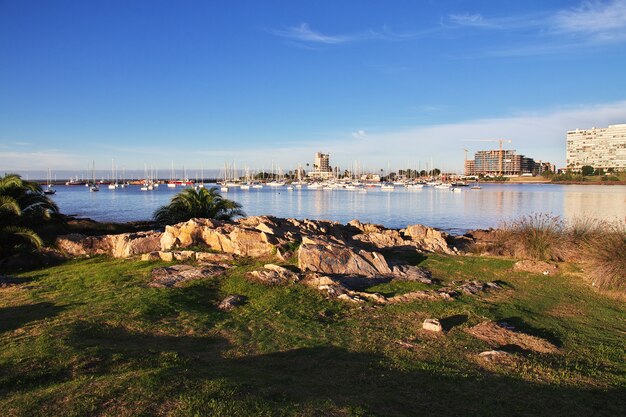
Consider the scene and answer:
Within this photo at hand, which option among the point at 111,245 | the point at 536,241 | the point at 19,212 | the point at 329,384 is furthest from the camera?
the point at 19,212

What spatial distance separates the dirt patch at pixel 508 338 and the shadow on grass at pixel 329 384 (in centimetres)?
181

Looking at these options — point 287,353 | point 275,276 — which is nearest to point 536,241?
point 275,276

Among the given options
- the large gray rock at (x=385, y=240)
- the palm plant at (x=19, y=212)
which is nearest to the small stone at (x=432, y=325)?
the large gray rock at (x=385, y=240)

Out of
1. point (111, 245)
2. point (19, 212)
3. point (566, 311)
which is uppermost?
point (19, 212)

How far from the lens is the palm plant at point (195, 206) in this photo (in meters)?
25.5

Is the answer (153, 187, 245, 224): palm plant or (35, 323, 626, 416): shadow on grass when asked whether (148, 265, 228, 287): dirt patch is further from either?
(153, 187, 245, 224): palm plant

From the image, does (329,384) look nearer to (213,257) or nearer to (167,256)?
(213,257)

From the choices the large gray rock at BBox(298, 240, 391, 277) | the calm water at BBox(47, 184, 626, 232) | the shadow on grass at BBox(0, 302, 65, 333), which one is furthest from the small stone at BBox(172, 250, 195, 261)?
the calm water at BBox(47, 184, 626, 232)

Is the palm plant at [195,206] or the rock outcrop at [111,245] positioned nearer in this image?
the rock outcrop at [111,245]

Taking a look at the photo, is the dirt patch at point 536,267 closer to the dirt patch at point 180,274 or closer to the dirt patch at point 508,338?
the dirt patch at point 508,338

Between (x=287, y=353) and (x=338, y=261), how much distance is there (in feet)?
21.7

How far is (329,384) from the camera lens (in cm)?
679

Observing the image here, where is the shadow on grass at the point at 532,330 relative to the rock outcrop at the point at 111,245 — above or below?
below

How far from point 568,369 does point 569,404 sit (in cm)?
155
